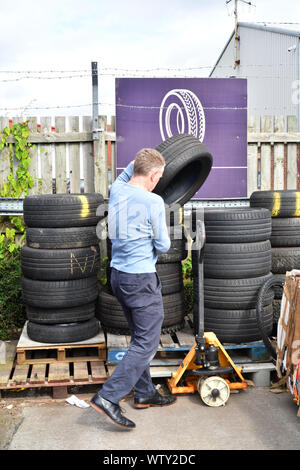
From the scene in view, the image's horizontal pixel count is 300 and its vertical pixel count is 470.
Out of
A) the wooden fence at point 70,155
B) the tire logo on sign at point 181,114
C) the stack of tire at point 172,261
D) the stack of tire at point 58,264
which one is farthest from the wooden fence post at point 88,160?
the stack of tire at point 172,261

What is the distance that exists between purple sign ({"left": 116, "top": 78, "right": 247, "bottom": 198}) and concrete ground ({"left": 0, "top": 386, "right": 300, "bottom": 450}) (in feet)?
12.5

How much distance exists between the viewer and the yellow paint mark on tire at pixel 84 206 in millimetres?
5230

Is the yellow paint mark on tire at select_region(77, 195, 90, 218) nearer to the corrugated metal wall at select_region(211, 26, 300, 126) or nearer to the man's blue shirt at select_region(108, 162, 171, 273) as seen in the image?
the man's blue shirt at select_region(108, 162, 171, 273)

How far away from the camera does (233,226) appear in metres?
5.03

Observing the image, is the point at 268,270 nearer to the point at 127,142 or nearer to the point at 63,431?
the point at 63,431

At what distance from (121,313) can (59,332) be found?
68 cm

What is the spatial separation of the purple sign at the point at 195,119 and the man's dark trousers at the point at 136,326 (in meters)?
3.63

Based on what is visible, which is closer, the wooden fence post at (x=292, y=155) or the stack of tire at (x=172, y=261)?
the stack of tire at (x=172, y=261)

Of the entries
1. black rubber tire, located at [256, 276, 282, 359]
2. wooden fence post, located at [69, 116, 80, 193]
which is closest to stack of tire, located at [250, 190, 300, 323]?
black rubber tire, located at [256, 276, 282, 359]

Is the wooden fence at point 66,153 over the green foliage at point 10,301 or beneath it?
over

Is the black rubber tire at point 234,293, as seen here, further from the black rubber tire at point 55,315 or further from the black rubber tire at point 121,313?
the black rubber tire at point 55,315

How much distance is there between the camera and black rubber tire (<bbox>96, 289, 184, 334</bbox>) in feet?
17.4

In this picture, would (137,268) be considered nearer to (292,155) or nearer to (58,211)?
(58,211)
